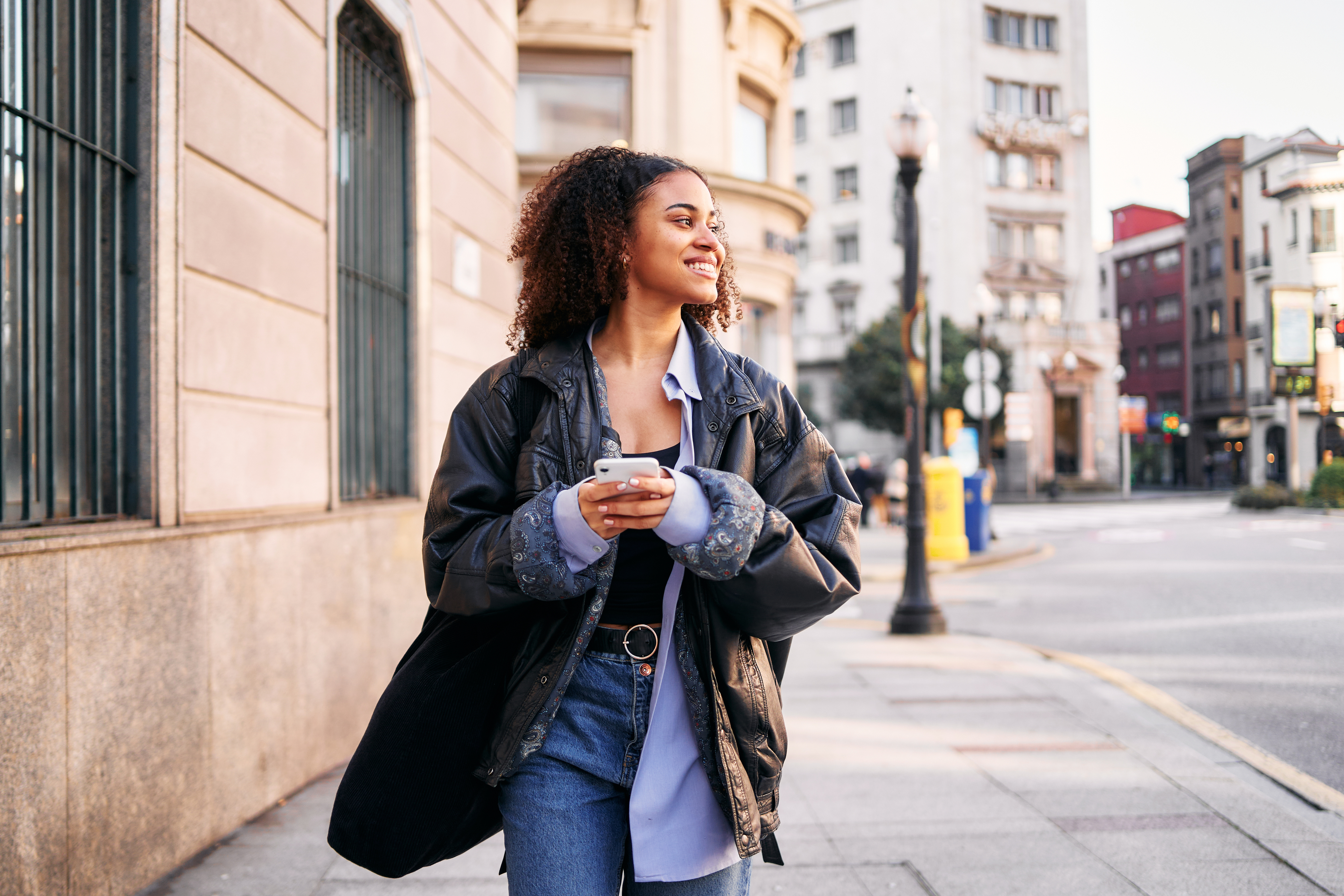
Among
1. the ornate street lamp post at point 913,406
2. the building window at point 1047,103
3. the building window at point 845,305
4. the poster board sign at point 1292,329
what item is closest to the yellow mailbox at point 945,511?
the ornate street lamp post at point 913,406

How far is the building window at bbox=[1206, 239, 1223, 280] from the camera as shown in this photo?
59906mm

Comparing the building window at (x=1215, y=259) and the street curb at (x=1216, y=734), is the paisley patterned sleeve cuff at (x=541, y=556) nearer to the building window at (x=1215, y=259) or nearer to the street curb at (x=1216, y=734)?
the street curb at (x=1216, y=734)

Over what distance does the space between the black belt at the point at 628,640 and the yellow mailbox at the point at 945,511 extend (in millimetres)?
15546

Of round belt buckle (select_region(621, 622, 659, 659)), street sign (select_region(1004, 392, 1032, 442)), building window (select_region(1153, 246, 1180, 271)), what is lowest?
round belt buckle (select_region(621, 622, 659, 659))

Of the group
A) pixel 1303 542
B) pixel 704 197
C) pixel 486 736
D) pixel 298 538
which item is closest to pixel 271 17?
pixel 298 538

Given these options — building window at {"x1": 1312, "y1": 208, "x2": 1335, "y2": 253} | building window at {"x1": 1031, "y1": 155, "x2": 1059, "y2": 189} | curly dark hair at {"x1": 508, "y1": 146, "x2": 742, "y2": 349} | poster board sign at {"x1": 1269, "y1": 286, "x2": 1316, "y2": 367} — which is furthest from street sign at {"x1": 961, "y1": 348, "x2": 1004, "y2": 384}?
building window at {"x1": 1312, "y1": 208, "x2": 1335, "y2": 253}

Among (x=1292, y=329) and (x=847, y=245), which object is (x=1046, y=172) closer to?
(x=847, y=245)

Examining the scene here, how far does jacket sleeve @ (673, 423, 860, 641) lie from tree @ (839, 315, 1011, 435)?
131 ft

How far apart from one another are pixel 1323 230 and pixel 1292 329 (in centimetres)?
2222

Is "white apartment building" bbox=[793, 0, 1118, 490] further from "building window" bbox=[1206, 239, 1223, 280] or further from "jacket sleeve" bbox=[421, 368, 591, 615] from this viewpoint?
"jacket sleeve" bbox=[421, 368, 591, 615]

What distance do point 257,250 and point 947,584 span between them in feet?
36.9

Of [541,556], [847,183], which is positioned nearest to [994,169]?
[847,183]

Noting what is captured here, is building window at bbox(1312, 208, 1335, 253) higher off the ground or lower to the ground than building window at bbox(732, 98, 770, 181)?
higher

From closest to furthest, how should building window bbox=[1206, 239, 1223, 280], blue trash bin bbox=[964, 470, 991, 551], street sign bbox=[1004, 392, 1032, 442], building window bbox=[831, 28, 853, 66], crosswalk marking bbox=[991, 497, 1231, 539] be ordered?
blue trash bin bbox=[964, 470, 991, 551] < street sign bbox=[1004, 392, 1032, 442] < crosswalk marking bbox=[991, 497, 1231, 539] < building window bbox=[831, 28, 853, 66] < building window bbox=[1206, 239, 1223, 280]
